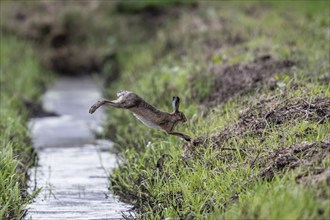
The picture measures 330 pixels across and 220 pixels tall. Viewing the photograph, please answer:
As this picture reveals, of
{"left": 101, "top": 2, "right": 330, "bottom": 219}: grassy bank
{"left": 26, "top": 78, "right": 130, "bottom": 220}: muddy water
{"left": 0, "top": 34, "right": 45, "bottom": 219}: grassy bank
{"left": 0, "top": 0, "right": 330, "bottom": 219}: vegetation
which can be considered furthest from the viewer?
{"left": 26, "top": 78, "right": 130, "bottom": 220}: muddy water

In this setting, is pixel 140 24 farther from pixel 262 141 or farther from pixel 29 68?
pixel 262 141

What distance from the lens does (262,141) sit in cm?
853

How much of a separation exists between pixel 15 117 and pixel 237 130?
4.73 metres

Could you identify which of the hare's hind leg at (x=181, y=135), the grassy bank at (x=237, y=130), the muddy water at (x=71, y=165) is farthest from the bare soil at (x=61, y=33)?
the hare's hind leg at (x=181, y=135)

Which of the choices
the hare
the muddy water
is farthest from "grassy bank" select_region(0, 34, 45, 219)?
the hare

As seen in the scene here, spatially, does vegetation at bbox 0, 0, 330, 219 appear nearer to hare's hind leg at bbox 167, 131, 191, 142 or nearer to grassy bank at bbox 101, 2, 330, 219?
grassy bank at bbox 101, 2, 330, 219

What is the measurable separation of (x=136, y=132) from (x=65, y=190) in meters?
2.15

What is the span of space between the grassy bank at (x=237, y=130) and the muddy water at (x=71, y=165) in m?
0.29

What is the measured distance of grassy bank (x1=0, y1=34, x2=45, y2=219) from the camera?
843 cm

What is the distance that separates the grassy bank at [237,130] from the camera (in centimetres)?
702

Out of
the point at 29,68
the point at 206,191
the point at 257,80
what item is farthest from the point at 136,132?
the point at 29,68

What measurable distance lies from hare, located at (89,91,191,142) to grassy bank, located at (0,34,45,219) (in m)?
1.11

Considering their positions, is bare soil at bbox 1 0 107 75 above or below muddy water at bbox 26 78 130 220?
above

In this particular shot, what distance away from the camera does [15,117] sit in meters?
12.9
